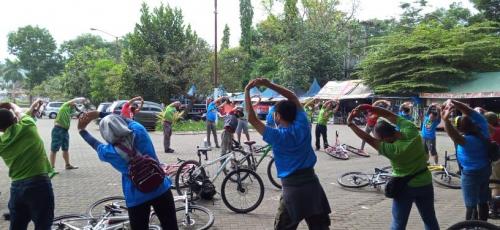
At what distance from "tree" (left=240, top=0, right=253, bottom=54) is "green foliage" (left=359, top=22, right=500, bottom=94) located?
2747 centimetres

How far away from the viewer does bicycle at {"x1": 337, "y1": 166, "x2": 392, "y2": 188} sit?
29.0 feet

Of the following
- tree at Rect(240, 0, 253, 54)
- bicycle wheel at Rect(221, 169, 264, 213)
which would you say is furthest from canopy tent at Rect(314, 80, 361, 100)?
bicycle wheel at Rect(221, 169, 264, 213)

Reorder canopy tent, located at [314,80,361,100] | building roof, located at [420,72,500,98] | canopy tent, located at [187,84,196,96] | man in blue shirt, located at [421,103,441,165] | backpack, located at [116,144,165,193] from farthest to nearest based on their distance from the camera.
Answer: canopy tent, located at [314,80,361,100]
canopy tent, located at [187,84,196,96]
building roof, located at [420,72,500,98]
man in blue shirt, located at [421,103,441,165]
backpack, located at [116,144,165,193]

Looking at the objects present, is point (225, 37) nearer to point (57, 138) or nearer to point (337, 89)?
point (337, 89)

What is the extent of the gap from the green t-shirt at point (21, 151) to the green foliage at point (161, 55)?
29309 mm

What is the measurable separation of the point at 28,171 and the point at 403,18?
1529 inches

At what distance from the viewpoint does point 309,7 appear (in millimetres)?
49188

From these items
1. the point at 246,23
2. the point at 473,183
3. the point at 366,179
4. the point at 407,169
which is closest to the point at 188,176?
the point at 366,179

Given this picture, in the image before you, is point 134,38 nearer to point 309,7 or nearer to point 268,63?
point 268,63

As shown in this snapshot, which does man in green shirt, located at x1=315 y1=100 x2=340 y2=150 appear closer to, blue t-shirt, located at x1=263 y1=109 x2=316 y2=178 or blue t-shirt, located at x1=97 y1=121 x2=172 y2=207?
blue t-shirt, located at x1=263 y1=109 x2=316 y2=178

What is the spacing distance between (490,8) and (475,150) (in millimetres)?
33371

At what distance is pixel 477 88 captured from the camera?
2509 centimetres

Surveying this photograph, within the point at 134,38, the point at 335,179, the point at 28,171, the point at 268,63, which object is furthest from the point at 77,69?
the point at 28,171

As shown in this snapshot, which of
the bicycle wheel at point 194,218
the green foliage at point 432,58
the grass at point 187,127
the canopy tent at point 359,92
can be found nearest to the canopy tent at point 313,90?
the canopy tent at point 359,92
